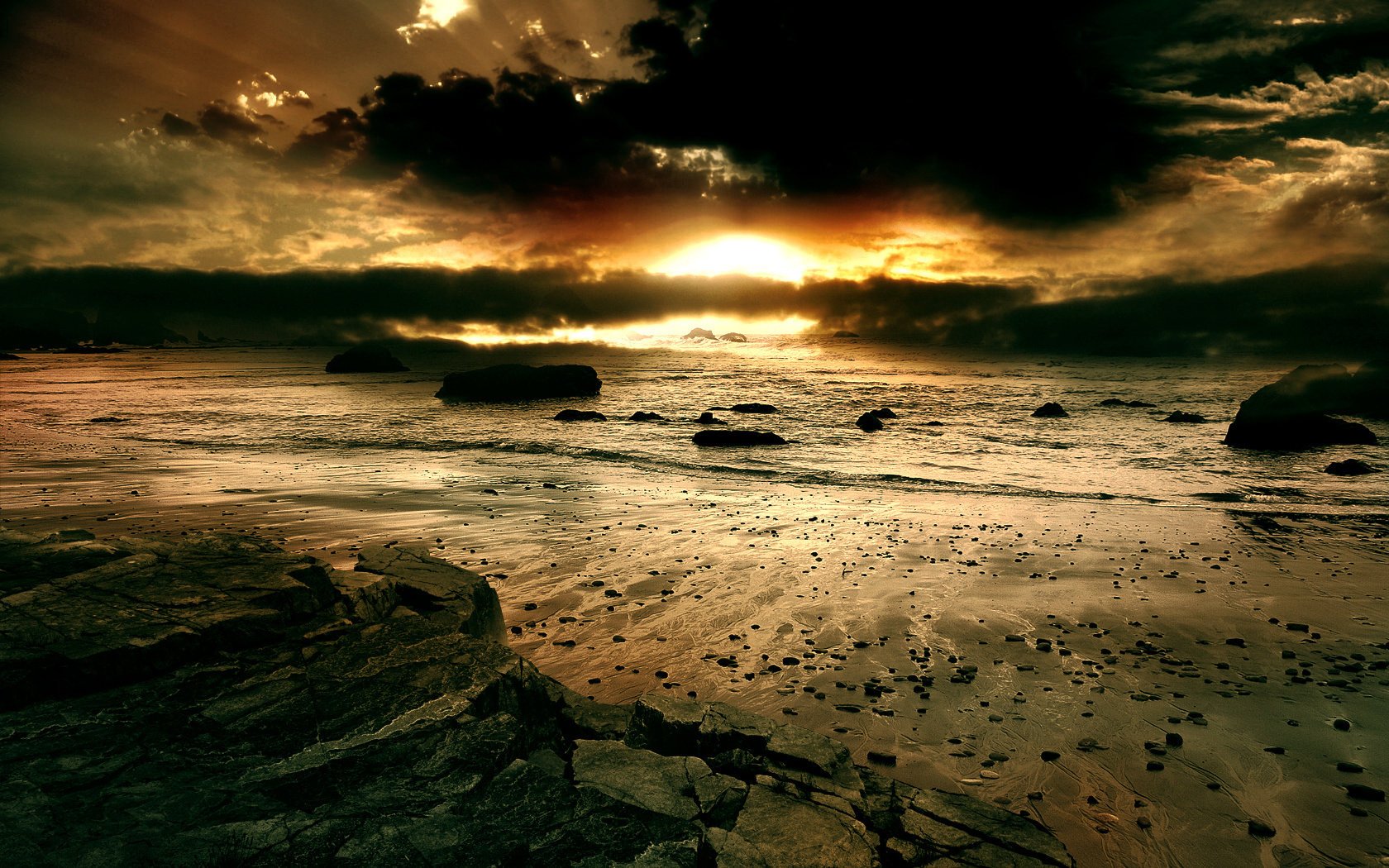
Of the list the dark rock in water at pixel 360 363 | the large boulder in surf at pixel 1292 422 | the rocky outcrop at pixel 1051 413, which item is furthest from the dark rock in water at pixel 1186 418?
the dark rock in water at pixel 360 363

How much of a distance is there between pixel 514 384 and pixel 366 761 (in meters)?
49.3

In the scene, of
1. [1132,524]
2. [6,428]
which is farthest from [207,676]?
[6,428]

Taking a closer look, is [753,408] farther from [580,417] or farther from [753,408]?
[580,417]

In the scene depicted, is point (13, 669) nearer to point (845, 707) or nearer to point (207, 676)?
point (207, 676)

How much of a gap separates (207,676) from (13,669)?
1220mm

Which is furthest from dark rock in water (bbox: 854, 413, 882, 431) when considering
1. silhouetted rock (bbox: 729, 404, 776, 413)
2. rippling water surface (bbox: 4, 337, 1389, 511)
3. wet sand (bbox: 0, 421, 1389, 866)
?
wet sand (bbox: 0, 421, 1389, 866)

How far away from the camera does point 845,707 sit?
256 inches

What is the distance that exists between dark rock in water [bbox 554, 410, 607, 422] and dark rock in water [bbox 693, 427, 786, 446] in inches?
418

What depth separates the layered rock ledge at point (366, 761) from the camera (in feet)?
12.1

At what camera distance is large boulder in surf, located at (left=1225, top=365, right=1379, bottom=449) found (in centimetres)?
2694

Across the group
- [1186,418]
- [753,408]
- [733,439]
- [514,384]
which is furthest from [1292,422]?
[514,384]

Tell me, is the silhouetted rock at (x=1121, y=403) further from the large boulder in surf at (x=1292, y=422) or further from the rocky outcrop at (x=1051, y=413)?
the large boulder in surf at (x=1292, y=422)

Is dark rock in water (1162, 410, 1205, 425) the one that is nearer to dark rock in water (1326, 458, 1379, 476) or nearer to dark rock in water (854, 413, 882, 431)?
dark rock in water (1326, 458, 1379, 476)

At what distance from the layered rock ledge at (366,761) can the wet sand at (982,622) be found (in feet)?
4.60
